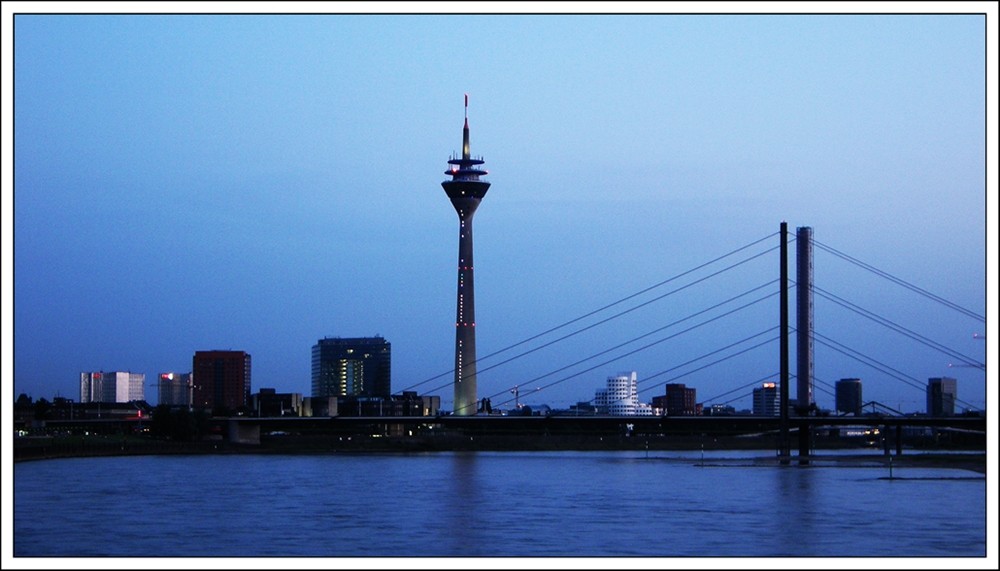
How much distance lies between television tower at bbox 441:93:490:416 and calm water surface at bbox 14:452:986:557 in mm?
109906

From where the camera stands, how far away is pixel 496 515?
38719 mm

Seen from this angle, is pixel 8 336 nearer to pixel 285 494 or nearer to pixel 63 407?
pixel 285 494

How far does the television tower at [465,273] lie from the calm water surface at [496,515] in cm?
10991

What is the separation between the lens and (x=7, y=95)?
19516mm

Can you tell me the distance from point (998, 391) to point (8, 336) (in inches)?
488

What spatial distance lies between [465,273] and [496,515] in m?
142

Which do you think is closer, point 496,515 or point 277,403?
point 496,515

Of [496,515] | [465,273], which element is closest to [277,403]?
[465,273]

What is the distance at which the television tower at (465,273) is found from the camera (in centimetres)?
17725

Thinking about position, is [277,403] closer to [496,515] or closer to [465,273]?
[465,273]

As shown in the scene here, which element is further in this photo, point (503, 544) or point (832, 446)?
point (832, 446)


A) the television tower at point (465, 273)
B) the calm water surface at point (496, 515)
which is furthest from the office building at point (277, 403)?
the calm water surface at point (496, 515)

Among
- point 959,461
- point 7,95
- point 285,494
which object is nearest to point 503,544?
point 7,95

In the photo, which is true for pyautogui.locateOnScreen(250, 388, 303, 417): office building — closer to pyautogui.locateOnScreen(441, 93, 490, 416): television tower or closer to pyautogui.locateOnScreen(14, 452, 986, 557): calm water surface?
pyautogui.locateOnScreen(441, 93, 490, 416): television tower
